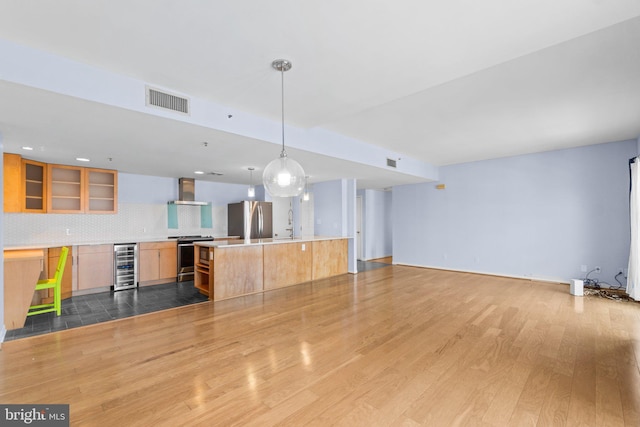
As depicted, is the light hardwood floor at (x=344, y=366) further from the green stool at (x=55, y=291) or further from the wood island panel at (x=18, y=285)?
the green stool at (x=55, y=291)

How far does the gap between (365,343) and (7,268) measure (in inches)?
161

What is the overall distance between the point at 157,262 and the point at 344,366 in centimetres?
483

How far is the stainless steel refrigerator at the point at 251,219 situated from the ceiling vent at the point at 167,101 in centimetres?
423

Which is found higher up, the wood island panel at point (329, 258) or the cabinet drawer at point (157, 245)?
the cabinet drawer at point (157, 245)

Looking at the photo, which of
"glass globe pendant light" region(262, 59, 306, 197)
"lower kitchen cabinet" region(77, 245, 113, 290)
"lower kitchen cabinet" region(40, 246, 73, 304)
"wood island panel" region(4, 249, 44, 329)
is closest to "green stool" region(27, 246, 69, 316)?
"wood island panel" region(4, 249, 44, 329)

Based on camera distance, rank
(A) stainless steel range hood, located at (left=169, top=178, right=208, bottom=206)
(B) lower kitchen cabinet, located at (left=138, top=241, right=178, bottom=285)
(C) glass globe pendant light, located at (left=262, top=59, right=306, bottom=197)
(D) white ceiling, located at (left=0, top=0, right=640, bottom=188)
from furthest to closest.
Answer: (A) stainless steel range hood, located at (left=169, top=178, right=208, bottom=206), (B) lower kitchen cabinet, located at (left=138, top=241, right=178, bottom=285), (C) glass globe pendant light, located at (left=262, top=59, right=306, bottom=197), (D) white ceiling, located at (left=0, top=0, right=640, bottom=188)

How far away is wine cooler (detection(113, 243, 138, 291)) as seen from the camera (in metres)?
5.31

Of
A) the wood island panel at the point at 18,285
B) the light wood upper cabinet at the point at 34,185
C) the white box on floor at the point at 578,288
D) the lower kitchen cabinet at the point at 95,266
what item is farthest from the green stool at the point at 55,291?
the white box on floor at the point at 578,288

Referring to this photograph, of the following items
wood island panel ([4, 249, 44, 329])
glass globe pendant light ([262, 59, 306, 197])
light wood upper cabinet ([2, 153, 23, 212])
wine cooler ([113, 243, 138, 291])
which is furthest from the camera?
wine cooler ([113, 243, 138, 291])

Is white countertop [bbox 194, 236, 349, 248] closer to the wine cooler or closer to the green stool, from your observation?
the wine cooler

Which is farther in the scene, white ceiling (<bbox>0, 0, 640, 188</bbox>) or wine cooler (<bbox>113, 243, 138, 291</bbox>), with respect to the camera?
wine cooler (<bbox>113, 243, 138, 291</bbox>)

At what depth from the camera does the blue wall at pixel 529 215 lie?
5.11 m

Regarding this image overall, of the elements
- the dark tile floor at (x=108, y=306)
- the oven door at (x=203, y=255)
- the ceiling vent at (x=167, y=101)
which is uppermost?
the ceiling vent at (x=167, y=101)

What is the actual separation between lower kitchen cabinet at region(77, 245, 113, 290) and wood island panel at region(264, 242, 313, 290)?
2.85m
